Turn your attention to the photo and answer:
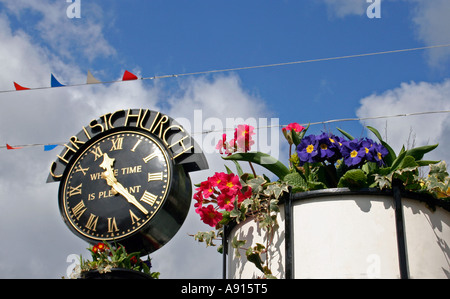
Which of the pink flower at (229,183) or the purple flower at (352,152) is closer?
the purple flower at (352,152)

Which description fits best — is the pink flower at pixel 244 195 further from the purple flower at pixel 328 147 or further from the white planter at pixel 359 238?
the purple flower at pixel 328 147

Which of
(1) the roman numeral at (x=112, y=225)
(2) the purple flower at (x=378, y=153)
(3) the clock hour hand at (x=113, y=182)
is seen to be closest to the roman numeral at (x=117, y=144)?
(3) the clock hour hand at (x=113, y=182)

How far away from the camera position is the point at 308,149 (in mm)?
5062

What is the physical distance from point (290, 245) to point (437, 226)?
3.13ft

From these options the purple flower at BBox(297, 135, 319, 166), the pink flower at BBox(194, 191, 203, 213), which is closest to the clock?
the pink flower at BBox(194, 191, 203, 213)

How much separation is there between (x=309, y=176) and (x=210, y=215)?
904 mm

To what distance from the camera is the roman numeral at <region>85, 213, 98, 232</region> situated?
7297 mm

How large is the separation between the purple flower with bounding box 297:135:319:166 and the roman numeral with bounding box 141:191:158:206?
7.77 feet

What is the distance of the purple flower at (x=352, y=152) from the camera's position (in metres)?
4.93

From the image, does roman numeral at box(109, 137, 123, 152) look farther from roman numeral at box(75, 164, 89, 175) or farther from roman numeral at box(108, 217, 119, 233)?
roman numeral at box(108, 217, 119, 233)

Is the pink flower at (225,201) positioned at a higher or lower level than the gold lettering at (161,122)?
lower

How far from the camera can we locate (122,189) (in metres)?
7.38
